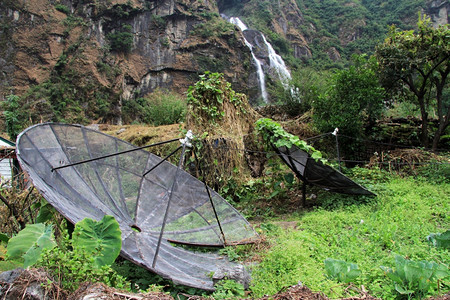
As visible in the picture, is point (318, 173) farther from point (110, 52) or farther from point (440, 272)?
point (110, 52)

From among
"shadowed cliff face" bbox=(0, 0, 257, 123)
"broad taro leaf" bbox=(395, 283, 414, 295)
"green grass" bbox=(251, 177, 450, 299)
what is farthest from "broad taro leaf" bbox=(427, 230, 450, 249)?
"shadowed cliff face" bbox=(0, 0, 257, 123)

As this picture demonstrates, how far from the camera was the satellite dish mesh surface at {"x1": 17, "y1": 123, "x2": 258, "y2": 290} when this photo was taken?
3202 millimetres

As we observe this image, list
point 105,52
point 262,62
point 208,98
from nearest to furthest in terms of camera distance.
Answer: point 208,98
point 105,52
point 262,62

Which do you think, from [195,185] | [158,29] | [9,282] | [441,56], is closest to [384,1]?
[158,29]

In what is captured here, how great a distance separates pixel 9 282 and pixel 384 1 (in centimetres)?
4940

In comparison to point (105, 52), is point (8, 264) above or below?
below

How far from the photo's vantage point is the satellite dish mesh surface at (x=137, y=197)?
10.5 feet

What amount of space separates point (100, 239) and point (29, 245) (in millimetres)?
554

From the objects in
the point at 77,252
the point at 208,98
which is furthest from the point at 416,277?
the point at 208,98

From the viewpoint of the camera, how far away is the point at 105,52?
79.0 ft

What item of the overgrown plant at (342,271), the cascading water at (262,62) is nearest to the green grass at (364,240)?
the overgrown plant at (342,271)

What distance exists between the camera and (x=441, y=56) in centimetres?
808

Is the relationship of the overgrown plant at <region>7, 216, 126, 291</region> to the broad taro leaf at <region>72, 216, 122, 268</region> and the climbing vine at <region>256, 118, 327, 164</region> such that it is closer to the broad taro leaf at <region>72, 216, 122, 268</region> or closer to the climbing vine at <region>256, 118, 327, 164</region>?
the broad taro leaf at <region>72, 216, 122, 268</region>

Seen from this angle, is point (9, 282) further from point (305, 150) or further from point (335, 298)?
point (305, 150)
